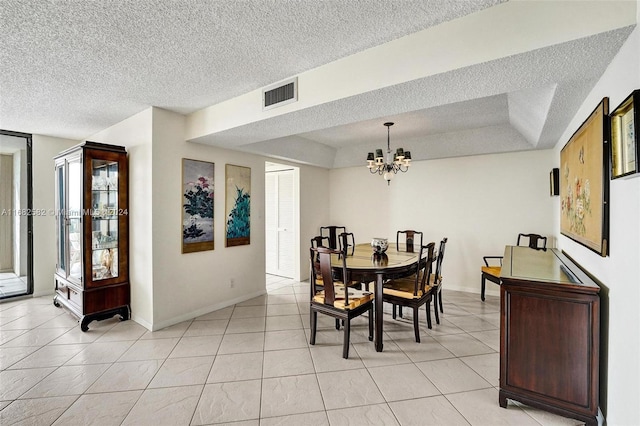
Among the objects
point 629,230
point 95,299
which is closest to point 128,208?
point 95,299

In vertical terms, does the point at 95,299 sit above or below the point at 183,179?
below

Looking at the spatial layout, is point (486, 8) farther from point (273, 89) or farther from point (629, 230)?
point (273, 89)

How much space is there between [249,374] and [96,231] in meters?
2.54

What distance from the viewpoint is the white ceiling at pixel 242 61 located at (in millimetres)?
1662

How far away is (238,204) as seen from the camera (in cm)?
428

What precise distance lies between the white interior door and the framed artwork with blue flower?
6.65 feet

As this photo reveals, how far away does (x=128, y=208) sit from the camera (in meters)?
3.58

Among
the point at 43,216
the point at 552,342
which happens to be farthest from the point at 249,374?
the point at 43,216

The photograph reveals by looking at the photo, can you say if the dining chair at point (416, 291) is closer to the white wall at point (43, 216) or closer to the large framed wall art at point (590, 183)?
the large framed wall art at point (590, 183)

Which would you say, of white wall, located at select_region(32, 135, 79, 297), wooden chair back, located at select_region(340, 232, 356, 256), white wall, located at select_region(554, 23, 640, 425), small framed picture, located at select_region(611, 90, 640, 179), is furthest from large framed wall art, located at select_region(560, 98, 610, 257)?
white wall, located at select_region(32, 135, 79, 297)

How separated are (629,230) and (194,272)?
3924 millimetres

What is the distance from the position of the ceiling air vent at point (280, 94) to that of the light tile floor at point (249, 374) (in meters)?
2.31

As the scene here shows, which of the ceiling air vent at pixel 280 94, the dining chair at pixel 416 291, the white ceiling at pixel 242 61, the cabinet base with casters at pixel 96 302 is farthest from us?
the cabinet base with casters at pixel 96 302

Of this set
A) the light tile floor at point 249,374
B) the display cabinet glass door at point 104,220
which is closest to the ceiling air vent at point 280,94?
the display cabinet glass door at point 104,220
